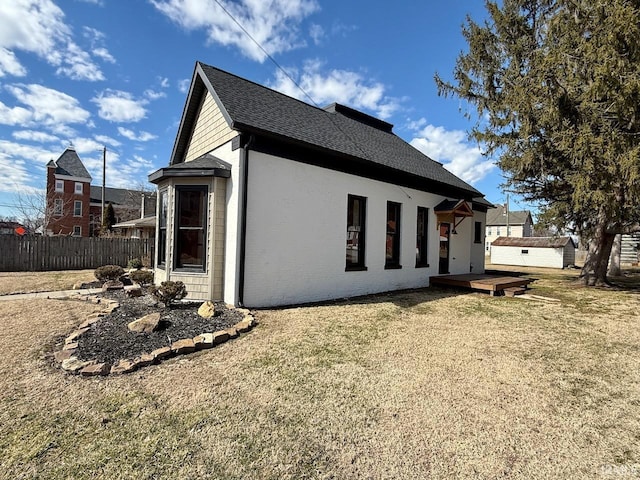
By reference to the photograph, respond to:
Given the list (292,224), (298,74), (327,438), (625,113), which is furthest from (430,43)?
(327,438)

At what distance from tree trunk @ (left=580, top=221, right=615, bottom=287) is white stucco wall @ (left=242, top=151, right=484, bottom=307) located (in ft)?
28.8

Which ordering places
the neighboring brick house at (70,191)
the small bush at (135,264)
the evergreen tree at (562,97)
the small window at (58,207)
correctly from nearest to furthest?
the evergreen tree at (562,97), the small bush at (135,264), the small window at (58,207), the neighboring brick house at (70,191)

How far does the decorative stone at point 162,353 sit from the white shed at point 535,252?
2681 centimetres

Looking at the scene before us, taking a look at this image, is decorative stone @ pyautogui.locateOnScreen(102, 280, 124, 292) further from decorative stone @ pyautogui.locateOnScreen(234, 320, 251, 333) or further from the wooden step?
the wooden step

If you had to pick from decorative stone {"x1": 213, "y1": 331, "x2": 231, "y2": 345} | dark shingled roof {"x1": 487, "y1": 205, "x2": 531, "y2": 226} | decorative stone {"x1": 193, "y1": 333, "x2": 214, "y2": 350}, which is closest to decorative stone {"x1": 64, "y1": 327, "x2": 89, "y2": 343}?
decorative stone {"x1": 193, "y1": 333, "x2": 214, "y2": 350}

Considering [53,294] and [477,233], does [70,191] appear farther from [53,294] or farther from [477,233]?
[477,233]

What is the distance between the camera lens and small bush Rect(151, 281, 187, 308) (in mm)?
6250

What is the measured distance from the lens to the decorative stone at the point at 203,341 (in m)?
4.61

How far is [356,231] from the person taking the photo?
933 cm

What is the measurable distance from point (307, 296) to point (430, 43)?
34.5 ft

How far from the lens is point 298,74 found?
1029 centimetres

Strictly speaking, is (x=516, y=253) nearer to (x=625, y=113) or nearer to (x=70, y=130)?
(x=625, y=113)

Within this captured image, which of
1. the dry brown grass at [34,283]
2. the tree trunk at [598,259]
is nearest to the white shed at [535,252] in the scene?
the tree trunk at [598,259]

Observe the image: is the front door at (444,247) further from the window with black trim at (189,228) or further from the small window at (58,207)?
the small window at (58,207)
